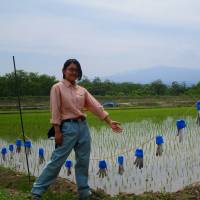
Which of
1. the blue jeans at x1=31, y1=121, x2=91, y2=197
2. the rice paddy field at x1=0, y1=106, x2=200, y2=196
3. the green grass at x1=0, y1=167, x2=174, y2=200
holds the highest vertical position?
the blue jeans at x1=31, y1=121, x2=91, y2=197

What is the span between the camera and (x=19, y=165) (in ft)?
27.7

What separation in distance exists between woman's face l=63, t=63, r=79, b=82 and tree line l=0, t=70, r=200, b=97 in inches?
1146

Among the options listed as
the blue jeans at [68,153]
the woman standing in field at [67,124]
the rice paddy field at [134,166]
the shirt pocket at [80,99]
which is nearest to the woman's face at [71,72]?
the woman standing in field at [67,124]

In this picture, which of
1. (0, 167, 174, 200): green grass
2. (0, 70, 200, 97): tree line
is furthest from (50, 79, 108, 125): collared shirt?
(0, 70, 200, 97): tree line

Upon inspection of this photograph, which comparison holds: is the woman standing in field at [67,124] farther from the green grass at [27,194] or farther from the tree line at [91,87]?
the tree line at [91,87]

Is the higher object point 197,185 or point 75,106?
point 75,106

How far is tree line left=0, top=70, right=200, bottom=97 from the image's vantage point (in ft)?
116

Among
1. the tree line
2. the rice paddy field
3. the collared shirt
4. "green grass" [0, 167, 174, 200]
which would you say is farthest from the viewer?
the tree line

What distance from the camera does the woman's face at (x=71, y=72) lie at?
14.8 feet

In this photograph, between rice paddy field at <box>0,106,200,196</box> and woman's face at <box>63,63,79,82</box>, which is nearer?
woman's face at <box>63,63,79,82</box>

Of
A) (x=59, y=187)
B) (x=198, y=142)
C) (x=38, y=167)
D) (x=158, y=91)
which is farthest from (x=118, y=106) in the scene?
(x=59, y=187)

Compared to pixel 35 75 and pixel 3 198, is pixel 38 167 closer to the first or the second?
pixel 3 198

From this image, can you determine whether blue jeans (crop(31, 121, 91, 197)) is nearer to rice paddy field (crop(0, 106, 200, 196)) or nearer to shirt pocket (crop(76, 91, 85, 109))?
shirt pocket (crop(76, 91, 85, 109))

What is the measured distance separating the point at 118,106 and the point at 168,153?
21573mm
